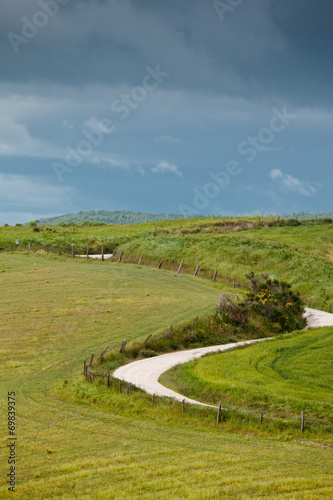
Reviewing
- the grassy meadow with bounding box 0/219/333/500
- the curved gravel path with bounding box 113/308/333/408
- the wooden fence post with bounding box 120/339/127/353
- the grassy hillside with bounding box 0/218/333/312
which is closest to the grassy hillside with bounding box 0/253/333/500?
the grassy meadow with bounding box 0/219/333/500

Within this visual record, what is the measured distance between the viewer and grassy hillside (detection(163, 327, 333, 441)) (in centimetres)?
2830

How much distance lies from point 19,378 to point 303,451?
2301 cm

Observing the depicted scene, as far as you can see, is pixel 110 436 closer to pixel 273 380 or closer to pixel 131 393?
pixel 131 393

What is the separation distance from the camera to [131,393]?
3222 centimetres

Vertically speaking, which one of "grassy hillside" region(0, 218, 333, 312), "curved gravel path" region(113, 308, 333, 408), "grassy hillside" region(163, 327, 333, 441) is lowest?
"curved gravel path" region(113, 308, 333, 408)

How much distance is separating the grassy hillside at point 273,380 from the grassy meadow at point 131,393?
8.04 feet

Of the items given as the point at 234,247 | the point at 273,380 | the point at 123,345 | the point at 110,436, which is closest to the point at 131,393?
the point at 110,436

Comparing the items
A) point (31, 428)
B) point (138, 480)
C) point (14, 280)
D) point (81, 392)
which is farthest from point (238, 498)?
point (14, 280)

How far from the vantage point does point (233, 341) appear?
167ft

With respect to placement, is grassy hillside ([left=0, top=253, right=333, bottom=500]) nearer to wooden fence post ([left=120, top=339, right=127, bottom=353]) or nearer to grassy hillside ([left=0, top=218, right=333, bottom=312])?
wooden fence post ([left=120, top=339, right=127, bottom=353])

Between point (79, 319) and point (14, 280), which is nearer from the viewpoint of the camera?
point (79, 319)

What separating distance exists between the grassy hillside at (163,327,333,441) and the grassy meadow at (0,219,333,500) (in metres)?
2.45

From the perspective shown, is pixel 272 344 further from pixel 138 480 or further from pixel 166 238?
pixel 166 238

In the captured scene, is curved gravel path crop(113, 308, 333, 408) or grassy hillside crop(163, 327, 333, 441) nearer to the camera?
grassy hillside crop(163, 327, 333, 441)
